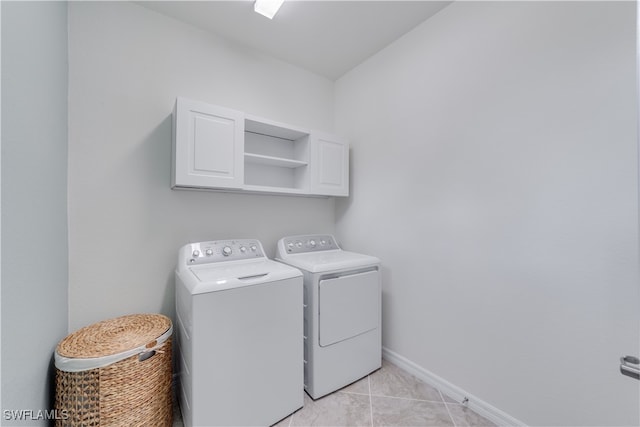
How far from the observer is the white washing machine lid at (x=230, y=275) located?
1296mm

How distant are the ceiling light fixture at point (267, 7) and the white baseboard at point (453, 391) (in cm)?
278

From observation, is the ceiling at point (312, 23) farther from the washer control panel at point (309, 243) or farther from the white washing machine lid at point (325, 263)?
the white washing machine lid at point (325, 263)

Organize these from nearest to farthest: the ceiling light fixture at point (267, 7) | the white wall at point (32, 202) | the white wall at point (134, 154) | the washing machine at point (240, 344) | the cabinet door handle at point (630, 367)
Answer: the cabinet door handle at point (630, 367)
the white wall at point (32, 202)
the washing machine at point (240, 344)
the white wall at point (134, 154)
the ceiling light fixture at point (267, 7)

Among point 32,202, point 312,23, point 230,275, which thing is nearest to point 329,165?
point 312,23

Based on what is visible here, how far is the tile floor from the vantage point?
1.47 meters

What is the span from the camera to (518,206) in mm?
1413

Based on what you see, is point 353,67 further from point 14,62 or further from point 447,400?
point 447,400

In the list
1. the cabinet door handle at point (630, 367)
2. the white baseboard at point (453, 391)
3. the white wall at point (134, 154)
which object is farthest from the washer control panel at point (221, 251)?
the cabinet door handle at point (630, 367)

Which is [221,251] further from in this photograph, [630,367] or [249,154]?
[630,367]

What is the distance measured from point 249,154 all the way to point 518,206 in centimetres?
179

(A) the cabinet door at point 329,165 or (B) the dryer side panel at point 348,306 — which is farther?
(A) the cabinet door at point 329,165

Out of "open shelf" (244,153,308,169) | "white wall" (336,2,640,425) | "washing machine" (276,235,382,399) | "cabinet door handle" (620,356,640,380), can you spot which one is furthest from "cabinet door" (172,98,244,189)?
"cabinet door handle" (620,356,640,380)

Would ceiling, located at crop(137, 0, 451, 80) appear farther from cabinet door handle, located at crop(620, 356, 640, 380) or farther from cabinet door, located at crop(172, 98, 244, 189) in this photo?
cabinet door handle, located at crop(620, 356, 640, 380)

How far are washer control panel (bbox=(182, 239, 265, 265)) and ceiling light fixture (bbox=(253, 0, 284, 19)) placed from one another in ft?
5.49
